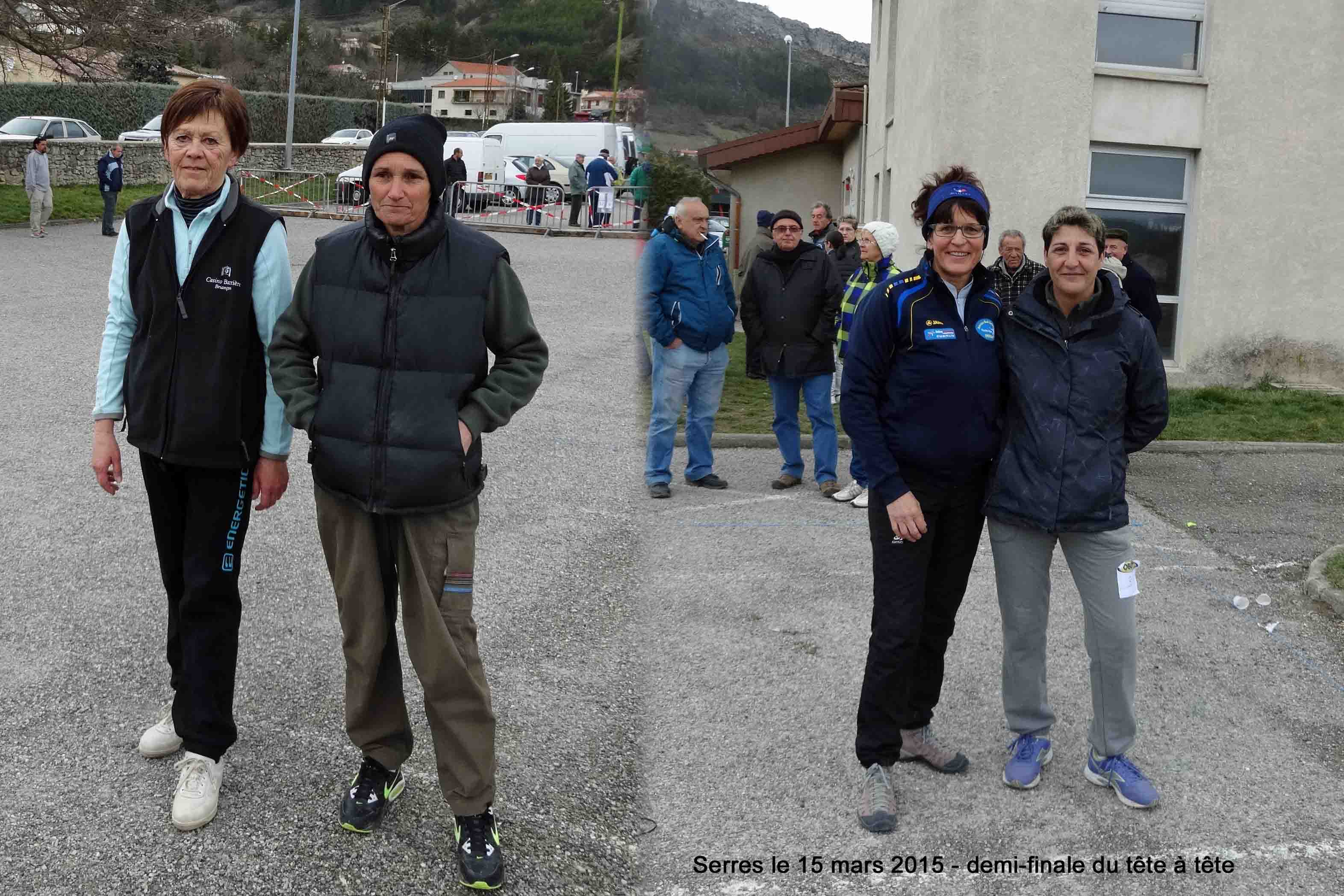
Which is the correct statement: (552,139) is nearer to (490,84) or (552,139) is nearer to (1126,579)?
(1126,579)

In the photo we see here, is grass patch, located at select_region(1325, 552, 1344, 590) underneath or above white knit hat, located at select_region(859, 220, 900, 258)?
underneath

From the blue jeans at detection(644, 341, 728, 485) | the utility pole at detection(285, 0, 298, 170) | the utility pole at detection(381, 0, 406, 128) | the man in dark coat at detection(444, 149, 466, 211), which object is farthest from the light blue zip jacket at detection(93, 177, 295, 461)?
the utility pole at detection(381, 0, 406, 128)

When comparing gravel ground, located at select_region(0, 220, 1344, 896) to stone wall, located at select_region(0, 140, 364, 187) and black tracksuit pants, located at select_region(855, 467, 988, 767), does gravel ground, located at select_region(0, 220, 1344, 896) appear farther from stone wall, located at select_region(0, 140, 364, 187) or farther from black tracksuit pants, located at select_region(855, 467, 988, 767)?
stone wall, located at select_region(0, 140, 364, 187)

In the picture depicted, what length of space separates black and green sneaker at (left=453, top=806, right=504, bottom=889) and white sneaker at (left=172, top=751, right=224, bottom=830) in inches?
28.1

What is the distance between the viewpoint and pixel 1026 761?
13.5 feet

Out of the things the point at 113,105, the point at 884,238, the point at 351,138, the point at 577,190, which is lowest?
the point at 884,238

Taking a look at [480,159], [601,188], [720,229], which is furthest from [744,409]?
[480,159]

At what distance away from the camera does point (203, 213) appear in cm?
357

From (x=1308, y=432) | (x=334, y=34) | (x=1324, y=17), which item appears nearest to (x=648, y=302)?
(x=1308, y=432)

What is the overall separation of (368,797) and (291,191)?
1316 inches

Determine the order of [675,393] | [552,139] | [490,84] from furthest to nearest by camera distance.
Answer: [490,84] < [552,139] < [675,393]

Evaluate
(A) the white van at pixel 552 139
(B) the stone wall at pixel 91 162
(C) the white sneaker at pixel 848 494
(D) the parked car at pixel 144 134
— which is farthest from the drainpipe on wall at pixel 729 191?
(D) the parked car at pixel 144 134

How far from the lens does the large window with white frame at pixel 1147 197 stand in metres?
13.7

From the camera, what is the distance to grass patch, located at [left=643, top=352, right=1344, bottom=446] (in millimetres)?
10891
